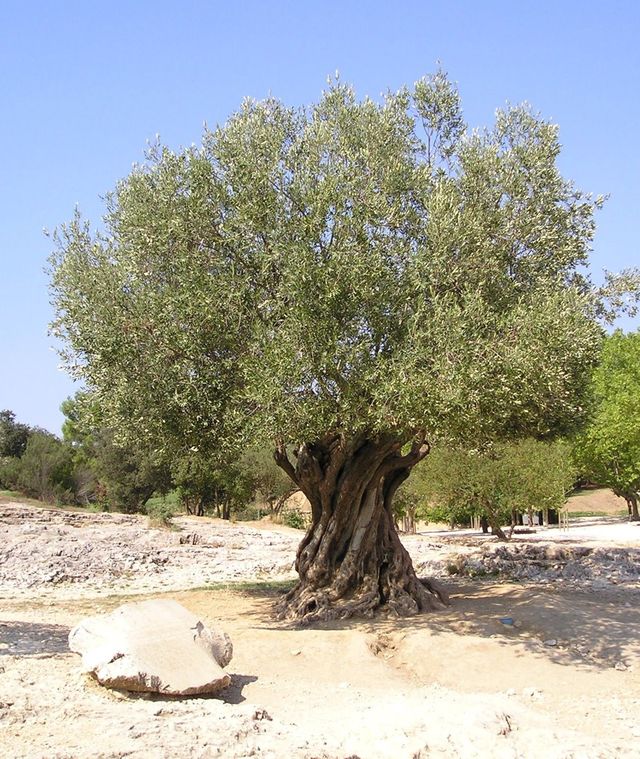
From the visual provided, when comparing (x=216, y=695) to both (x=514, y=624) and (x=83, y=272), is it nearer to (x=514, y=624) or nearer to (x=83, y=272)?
(x=514, y=624)

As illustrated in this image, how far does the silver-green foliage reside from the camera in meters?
13.5

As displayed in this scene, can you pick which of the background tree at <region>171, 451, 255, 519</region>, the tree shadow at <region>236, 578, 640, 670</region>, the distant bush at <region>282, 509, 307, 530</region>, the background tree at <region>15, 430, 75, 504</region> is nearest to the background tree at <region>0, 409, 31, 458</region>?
the background tree at <region>15, 430, 75, 504</region>

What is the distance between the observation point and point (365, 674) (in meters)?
12.6

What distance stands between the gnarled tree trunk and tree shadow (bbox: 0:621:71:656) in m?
4.92

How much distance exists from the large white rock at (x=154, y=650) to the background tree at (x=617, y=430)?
136 ft

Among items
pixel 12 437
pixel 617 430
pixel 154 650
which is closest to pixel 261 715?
pixel 154 650

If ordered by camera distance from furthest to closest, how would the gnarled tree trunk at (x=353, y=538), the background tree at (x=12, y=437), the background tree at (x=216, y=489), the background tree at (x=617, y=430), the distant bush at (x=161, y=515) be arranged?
the background tree at (x=12, y=437) → the background tree at (x=216, y=489) → the background tree at (x=617, y=430) → the distant bush at (x=161, y=515) → the gnarled tree trunk at (x=353, y=538)

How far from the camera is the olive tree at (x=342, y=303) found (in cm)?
1358

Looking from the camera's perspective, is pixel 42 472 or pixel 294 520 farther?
pixel 42 472

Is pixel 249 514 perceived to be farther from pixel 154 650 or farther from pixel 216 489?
pixel 154 650

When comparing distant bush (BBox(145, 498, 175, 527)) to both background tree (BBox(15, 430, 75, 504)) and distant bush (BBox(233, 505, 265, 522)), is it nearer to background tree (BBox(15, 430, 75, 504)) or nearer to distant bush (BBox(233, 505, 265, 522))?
distant bush (BBox(233, 505, 265, 522))

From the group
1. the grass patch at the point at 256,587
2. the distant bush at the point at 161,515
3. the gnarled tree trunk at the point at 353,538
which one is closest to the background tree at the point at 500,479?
the grass patch at the point at 256,587

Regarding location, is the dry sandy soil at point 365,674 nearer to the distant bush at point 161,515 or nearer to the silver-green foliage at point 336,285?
the silver-green foliage at point 336,285

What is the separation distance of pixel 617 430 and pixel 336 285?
137 feet
